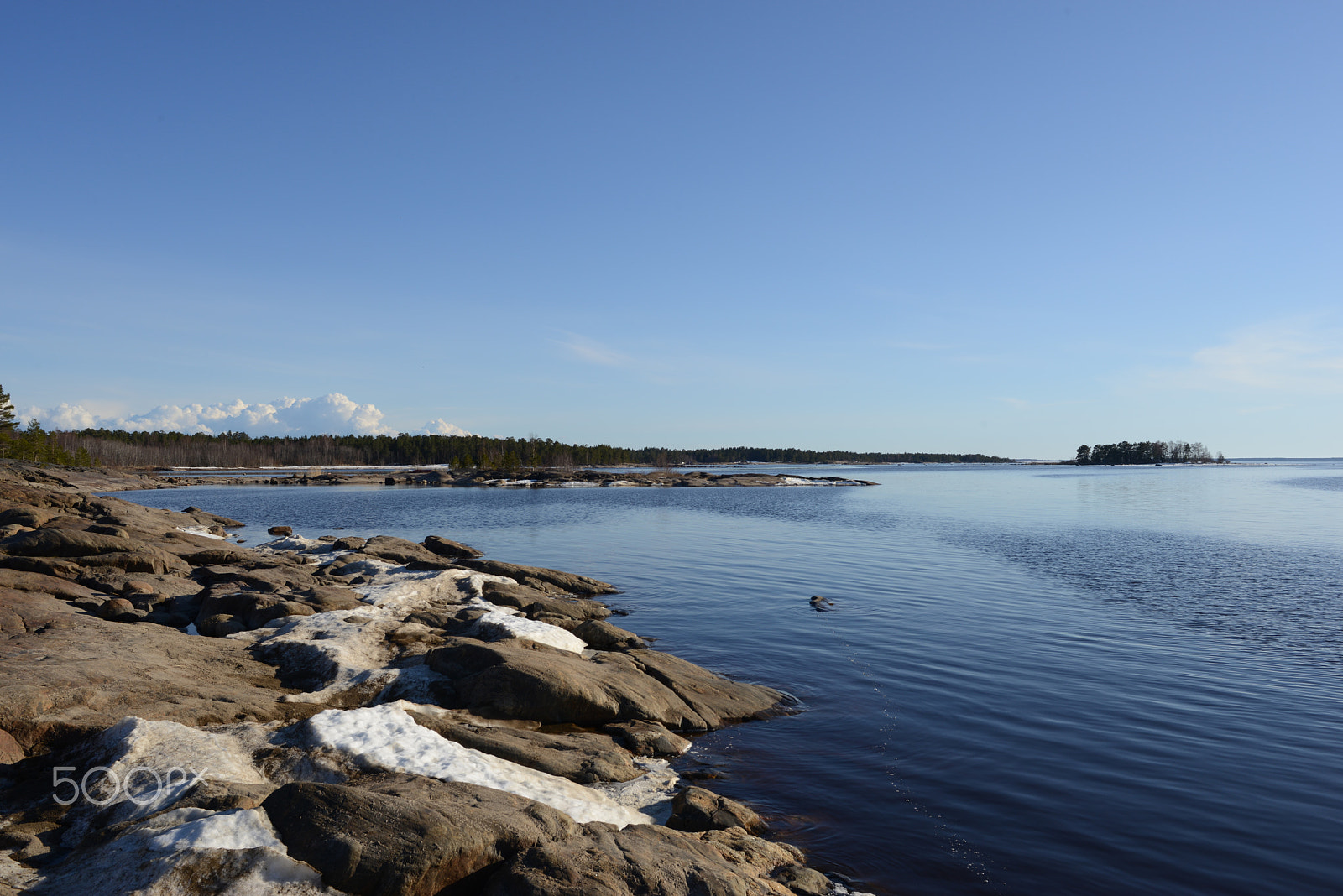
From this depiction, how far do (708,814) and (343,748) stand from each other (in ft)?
17.7

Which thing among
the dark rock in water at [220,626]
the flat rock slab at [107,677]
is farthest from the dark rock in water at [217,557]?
the flat rock slab at [107,677]

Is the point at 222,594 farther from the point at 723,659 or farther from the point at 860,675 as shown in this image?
the point at 860,675

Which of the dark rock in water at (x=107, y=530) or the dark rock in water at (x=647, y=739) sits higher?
the dark rock in water at (x=107, y=530)

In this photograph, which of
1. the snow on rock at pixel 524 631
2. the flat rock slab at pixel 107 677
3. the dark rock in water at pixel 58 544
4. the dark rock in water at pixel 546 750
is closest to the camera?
the flat rock slab at pixel 107 677

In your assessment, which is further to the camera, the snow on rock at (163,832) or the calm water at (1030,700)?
the calm water at (1030,700)

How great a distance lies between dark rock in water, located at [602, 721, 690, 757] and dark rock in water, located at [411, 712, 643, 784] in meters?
0.65

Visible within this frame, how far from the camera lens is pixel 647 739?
13320mm

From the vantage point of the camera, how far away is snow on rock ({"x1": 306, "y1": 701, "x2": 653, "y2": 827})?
383 inches

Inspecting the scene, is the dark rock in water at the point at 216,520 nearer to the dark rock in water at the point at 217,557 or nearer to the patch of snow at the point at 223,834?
the dark rock in water at the point at 217,557

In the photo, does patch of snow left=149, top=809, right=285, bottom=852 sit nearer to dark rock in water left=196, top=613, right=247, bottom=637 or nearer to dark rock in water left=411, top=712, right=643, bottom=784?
dark rock in water left=411, top=712, right=643, bottom=784

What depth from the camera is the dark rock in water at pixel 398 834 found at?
6.82 meters

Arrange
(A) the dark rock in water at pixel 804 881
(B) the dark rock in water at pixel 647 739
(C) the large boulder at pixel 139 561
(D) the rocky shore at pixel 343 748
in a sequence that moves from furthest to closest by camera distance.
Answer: (C) the large boulder at pixel 139 561
(B) the dark rock in water at pixel 647 739
(A) the dark rock in water at pixel 804 881
(D) the rocky shore at pixel 343 748

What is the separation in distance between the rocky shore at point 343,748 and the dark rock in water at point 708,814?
4cm

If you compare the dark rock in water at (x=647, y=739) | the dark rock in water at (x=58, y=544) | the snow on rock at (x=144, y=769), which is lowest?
the dark rock in water at (x=647, y=739)
